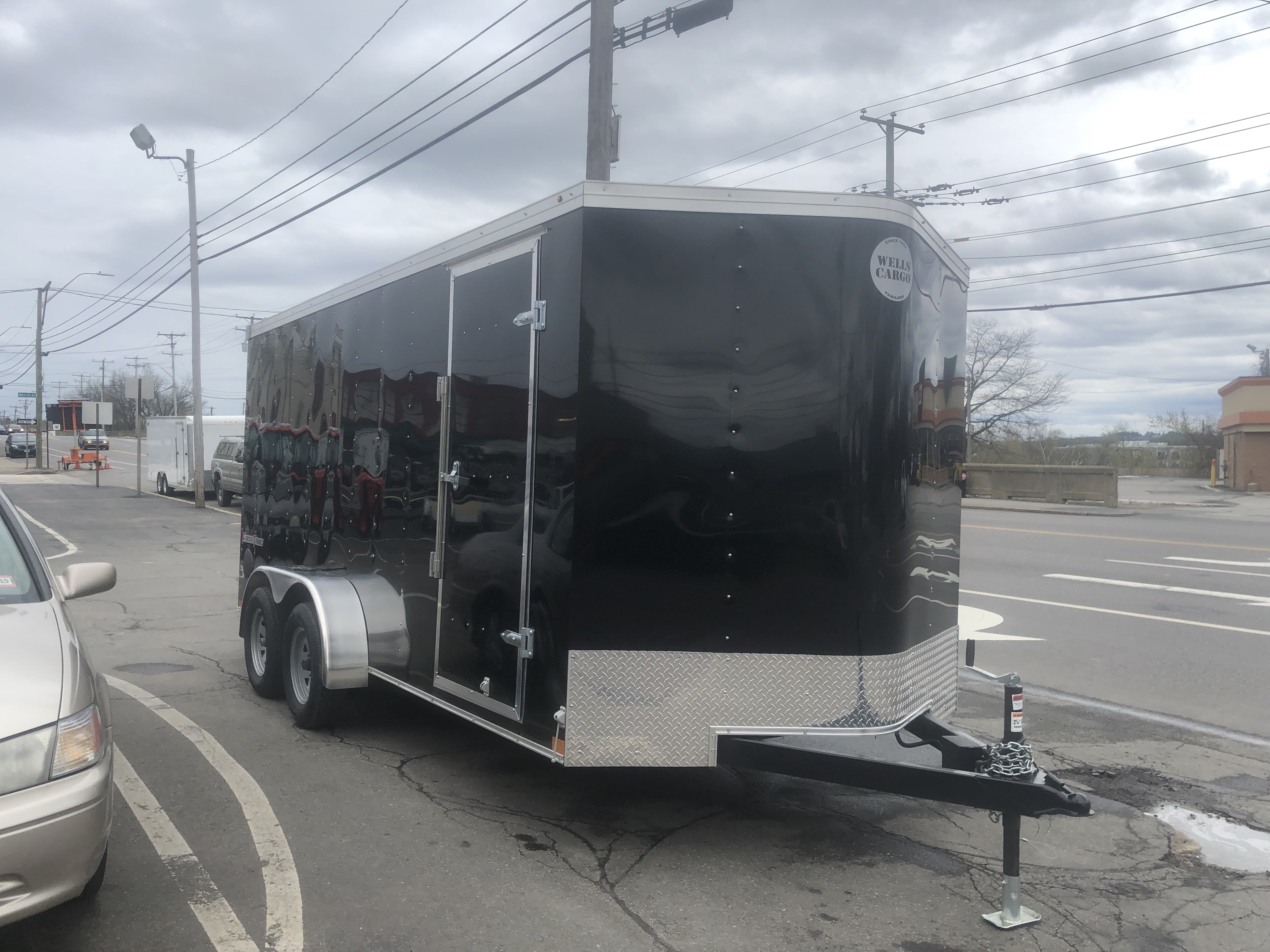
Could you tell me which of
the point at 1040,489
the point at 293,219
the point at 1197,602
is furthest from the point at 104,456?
the point at 1197,602

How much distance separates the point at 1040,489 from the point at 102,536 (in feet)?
91.2

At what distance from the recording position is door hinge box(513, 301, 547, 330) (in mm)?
4672

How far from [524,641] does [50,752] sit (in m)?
1.97

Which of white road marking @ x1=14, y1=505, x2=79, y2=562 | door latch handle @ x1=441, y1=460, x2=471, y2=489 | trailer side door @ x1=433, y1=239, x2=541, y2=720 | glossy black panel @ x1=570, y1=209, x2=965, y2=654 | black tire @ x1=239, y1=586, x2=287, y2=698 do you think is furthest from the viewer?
white road marking @ x1=14, y1=505, x2=79, y2=562

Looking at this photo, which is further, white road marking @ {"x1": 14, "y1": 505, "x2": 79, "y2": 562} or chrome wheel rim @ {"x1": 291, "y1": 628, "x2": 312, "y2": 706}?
white road marking @ {"x1": 14, "y1": 505, "x2": 79, "y2": 562}

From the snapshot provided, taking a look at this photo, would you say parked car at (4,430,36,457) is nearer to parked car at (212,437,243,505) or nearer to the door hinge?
parked car at (212,437,243,505)

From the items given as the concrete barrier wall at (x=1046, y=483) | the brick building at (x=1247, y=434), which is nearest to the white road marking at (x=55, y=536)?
the concrete barrier wall at (x=1046, y=483)

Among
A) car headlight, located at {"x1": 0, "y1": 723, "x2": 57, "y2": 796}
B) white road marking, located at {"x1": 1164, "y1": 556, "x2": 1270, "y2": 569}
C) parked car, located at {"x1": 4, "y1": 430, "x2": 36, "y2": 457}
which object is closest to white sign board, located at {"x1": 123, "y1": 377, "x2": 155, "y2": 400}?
white road marking, located at {"x1": 1164, "y1": 556, "x2": 1270, "y2": 569}

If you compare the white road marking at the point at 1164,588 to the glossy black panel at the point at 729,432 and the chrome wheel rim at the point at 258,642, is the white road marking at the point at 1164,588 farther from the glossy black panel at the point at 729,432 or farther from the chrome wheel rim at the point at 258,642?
the chrome wheel rim at the point at 258,642

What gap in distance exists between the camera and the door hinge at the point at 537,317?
467cm

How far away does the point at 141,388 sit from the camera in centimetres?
3092

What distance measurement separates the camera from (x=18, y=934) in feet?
12.2

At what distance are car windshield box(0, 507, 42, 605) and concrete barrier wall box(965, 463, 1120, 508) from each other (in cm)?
3158

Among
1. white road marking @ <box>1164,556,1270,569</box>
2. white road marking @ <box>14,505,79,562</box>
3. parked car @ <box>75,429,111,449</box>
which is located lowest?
white road marking @ <box>14,505,79,562</box>
